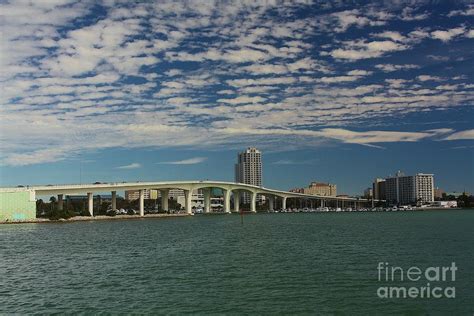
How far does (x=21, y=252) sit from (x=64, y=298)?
2523cm

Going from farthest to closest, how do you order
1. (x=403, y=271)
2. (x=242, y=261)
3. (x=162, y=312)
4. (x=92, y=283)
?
(x=242, y=261) → (x=403, y=271) → (x=92, y=283) → (x=162, y=312)

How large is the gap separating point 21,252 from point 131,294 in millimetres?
26305

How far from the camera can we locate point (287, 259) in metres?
38.9

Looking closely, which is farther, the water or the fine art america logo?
the fine art america logo

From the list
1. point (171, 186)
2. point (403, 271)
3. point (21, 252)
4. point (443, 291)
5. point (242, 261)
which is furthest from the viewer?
point (171, 186)

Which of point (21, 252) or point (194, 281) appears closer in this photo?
point (194, 281)

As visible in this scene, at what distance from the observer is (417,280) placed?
28734 mm

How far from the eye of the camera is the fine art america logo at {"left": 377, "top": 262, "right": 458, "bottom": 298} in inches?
987

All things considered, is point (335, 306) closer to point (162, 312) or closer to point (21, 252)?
point (162, 312)

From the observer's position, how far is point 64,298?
85.0 feet

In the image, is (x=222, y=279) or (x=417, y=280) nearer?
(x=417, y=280)

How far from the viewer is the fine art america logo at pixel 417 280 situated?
25062 millimetres

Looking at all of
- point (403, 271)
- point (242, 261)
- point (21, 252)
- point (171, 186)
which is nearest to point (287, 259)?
point (242, 261)

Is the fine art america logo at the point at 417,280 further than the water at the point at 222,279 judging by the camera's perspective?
Yes
